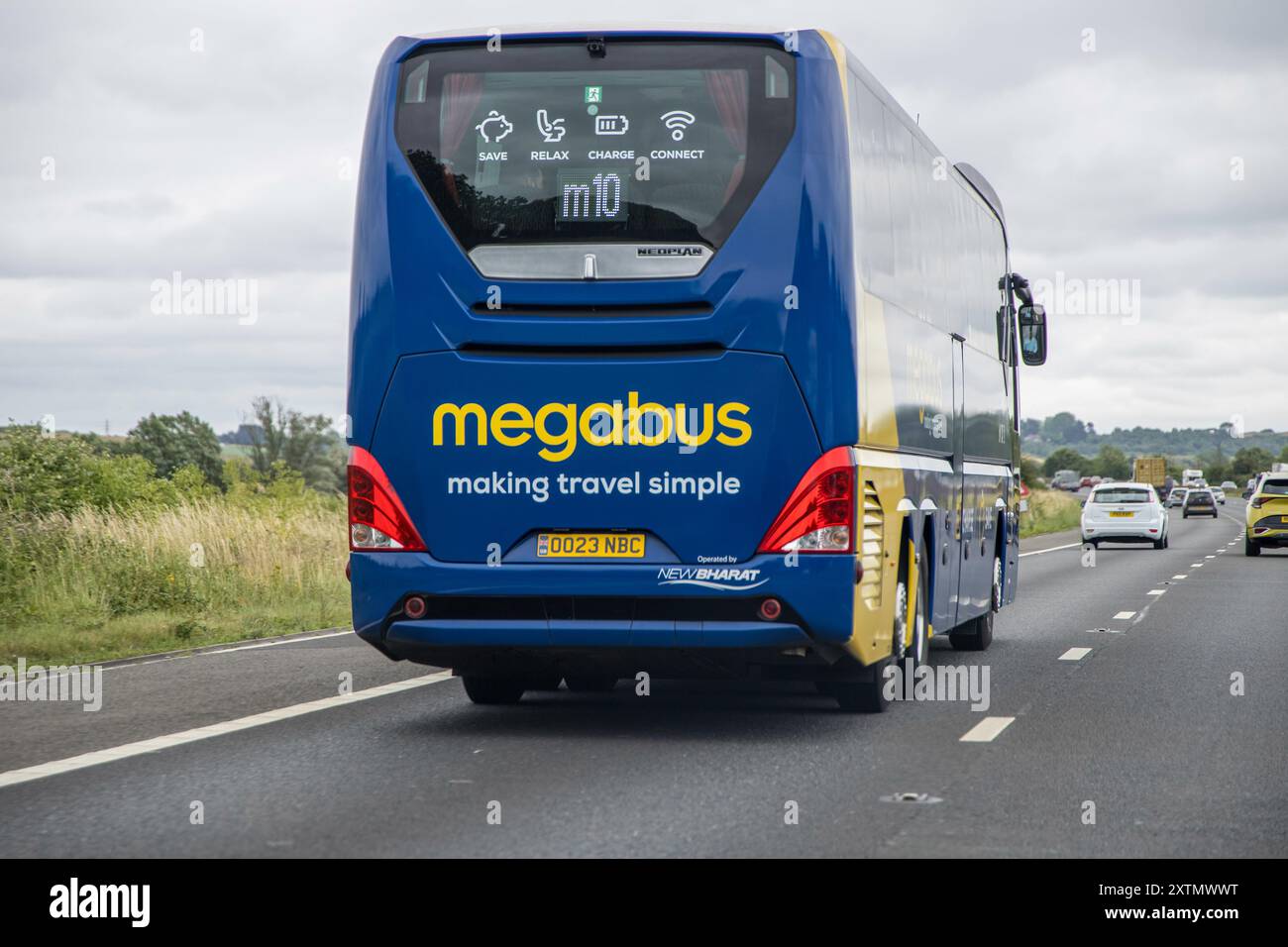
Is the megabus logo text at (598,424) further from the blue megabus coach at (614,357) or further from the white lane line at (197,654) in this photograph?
the white lane line at (197,654)

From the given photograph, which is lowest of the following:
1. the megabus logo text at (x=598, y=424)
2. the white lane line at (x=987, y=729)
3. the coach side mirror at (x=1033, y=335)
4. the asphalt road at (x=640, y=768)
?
the white lane line at (x=987, y=729)

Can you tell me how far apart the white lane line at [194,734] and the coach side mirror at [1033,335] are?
7.96 m

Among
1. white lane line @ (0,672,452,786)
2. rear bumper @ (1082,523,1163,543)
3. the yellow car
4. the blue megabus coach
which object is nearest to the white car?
rear bumper @ (1082,523,1163,543)

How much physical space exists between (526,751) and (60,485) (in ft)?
59.8

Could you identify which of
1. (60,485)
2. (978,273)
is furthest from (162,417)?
(978,273)

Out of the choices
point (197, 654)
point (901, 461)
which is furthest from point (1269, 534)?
point (901, 461)

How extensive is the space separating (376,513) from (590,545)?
119 centimetres

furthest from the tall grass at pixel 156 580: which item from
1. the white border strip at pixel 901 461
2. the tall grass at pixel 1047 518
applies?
the tall grass at pixel 1047 518

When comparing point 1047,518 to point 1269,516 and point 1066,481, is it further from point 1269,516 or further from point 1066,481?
point 1066,481

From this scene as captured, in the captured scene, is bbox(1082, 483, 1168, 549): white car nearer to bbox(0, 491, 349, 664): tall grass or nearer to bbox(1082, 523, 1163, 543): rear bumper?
bbox(1082, 523, 1163, 543): rear bumper

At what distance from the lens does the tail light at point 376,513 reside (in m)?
9.30
